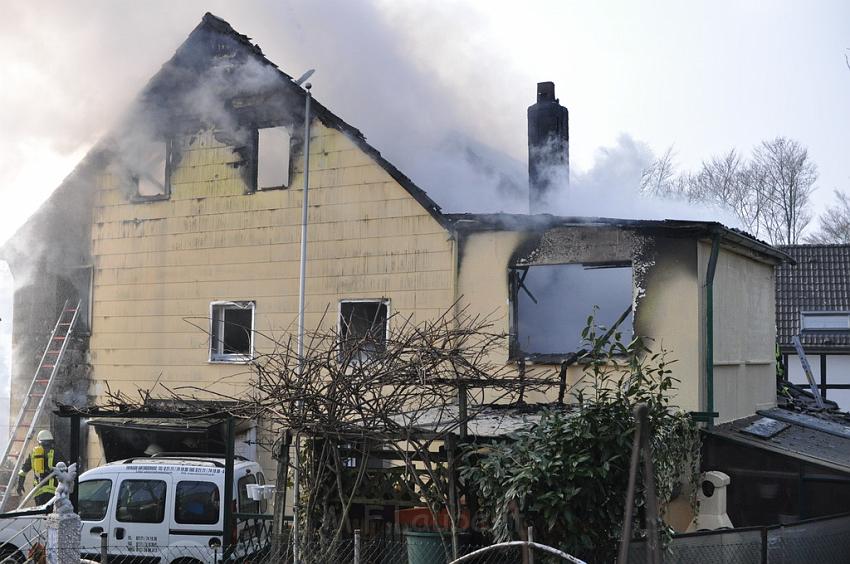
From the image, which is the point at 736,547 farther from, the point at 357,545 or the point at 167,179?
the point at 167,179

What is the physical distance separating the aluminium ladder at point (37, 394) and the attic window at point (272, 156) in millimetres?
4350

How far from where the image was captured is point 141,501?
11.1 metres

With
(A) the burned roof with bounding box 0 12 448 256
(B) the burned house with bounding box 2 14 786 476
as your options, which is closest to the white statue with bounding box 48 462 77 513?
(B) the burned house with bounding box 2 14 786 476

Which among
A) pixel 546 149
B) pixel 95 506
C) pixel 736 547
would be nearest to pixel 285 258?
pixel 546 149

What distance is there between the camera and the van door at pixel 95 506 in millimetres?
10992

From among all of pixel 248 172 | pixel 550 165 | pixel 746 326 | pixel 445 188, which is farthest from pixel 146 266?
pixel 746 326

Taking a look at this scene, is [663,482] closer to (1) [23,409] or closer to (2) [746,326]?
(2) [746,326]

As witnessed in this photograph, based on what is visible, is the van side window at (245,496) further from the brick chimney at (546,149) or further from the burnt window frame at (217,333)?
the brick chimney at (546,149)

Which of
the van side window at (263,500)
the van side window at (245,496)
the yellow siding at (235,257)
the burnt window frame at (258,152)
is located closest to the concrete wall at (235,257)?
the yellow siding at (235,257)

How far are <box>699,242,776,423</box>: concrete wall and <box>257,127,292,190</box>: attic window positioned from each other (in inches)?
302

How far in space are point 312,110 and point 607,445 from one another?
9.51 meters

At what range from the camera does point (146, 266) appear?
17.1 metres

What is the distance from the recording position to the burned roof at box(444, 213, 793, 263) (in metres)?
12.5

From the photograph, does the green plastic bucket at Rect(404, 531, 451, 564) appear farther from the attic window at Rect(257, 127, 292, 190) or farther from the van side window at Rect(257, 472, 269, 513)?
the attic window at Rect(257, 127, 292, 190)
